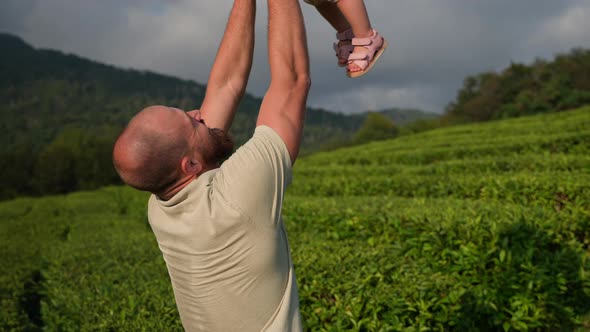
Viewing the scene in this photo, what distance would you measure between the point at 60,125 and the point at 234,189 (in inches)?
4331

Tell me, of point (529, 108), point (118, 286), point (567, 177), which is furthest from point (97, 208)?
point (529, 108)

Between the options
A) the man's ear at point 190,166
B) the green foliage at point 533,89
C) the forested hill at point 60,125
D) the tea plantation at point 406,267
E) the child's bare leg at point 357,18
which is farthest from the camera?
the forested hill at point 60,125

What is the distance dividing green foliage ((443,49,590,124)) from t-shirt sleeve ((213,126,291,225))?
41.6 m

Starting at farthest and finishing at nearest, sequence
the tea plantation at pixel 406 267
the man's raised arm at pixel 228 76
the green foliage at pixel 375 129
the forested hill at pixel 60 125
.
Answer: the green foliage at pixel 375 129, the forested hill at pixel 60 125, the tea plantation at pixel 406 267, the man's raised arm at pixel 228 76

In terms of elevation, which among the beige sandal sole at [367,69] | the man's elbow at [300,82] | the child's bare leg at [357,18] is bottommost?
the man's elbow at [300,82]

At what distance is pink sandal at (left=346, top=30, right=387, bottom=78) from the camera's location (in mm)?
2161

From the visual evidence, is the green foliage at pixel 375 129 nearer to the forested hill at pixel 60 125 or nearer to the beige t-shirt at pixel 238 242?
the forested hill at pixel 60 125

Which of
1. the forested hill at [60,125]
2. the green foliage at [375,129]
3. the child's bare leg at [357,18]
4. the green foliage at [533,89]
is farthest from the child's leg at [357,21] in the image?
the green foliage at [375,129]

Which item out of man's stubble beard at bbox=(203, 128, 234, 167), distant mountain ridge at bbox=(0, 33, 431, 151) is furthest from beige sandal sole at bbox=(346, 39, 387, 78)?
distant mountain ridge at bbox=(0, 33, 431, 151)

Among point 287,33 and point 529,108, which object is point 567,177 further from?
point 529,108

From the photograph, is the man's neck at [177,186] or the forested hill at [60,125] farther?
the forested hill at [60,125]

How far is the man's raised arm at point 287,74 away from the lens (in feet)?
5.39

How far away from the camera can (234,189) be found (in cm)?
159

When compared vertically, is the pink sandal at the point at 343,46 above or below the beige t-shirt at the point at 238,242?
above
